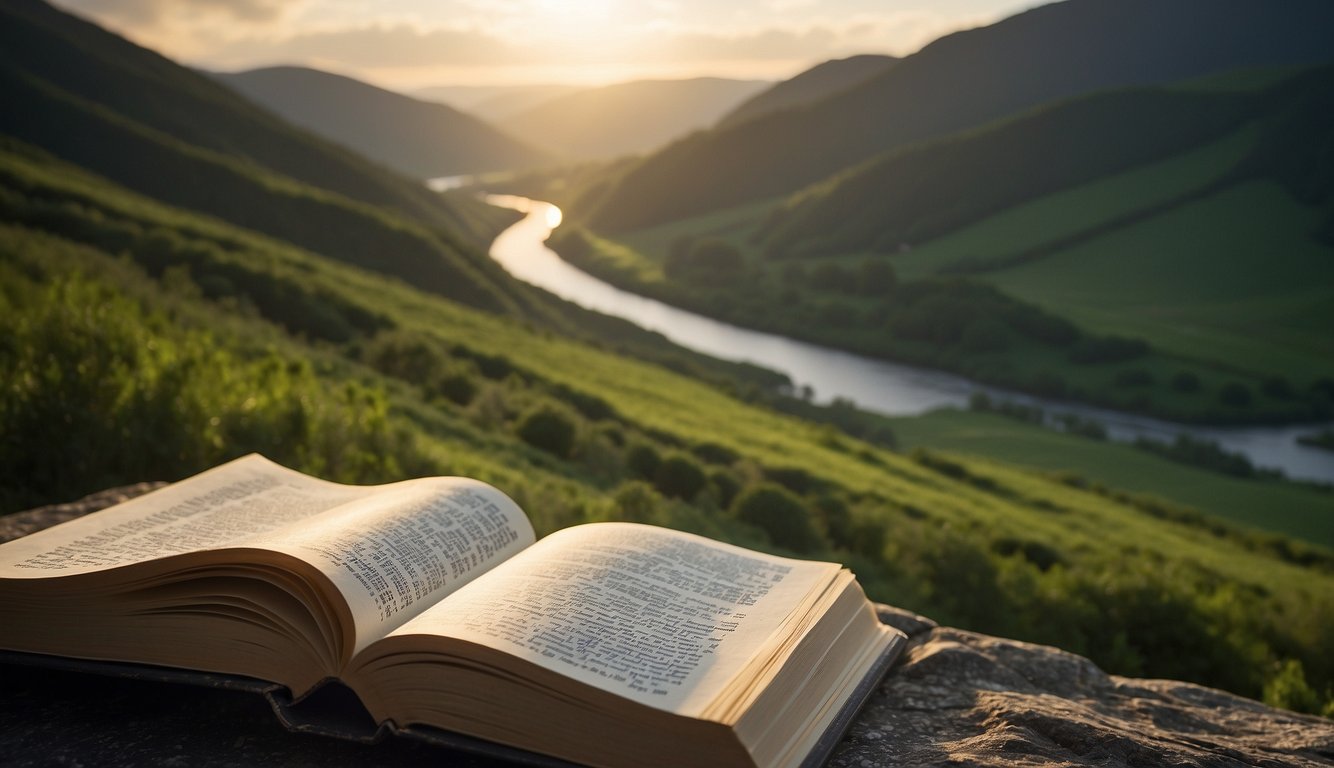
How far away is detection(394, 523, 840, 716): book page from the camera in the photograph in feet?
5.74

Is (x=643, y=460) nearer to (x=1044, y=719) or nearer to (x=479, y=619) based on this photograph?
(x=1044, y=719)

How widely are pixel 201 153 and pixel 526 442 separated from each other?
44214 mm

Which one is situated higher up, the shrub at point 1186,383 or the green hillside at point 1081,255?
the green hillside at point 1081,255

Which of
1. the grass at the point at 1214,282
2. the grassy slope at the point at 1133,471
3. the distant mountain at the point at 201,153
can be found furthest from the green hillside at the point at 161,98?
the grass at the point at 1214,282

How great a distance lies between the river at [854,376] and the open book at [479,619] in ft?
194

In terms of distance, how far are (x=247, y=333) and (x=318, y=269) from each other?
18273mm

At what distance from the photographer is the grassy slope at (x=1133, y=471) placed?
138ft

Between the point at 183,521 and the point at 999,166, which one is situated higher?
the point at 999,166

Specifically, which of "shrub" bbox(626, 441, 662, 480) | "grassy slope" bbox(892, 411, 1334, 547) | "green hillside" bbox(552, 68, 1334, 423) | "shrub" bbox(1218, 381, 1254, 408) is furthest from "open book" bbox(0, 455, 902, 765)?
"shrub" bbox(1218, 381, 1254, 408)

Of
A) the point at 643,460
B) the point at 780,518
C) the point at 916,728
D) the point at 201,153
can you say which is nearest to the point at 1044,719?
the point at 916,728

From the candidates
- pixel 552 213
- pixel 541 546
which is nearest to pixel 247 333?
pixel 541 546

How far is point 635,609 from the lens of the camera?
2039 mm

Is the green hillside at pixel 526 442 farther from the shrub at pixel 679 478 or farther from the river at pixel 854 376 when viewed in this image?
the river at pixel 854 376

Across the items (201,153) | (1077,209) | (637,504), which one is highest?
(201,153)
